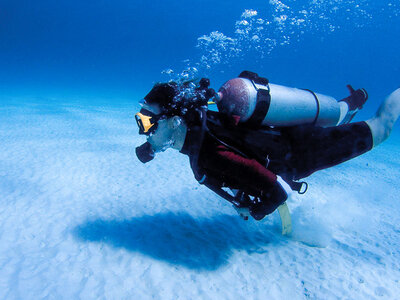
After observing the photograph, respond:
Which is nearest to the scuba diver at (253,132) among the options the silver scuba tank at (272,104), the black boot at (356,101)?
the silver scuba tank at (272,104)

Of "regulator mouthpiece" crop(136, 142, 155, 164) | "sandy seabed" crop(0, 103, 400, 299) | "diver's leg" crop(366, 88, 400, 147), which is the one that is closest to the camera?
"sandy seabed" crop(0, 103, 400, 299)

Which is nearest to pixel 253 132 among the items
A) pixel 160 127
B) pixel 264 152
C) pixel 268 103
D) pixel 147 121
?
pixel 264 152

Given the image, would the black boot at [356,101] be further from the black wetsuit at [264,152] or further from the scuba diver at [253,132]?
the black wetsuit at [264,152]

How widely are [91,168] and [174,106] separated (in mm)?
5373

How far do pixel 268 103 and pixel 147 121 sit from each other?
65.5 inches

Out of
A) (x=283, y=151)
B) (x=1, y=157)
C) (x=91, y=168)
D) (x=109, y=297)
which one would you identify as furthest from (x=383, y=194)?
(x=1, y=157)

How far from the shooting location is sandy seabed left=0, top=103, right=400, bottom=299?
3219 mm

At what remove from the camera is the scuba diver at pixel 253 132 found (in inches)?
118

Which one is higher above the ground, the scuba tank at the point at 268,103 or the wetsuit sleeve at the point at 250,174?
the scuba tank at the point at 268,103

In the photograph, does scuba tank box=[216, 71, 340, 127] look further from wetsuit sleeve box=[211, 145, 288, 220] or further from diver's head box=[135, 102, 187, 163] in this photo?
diver's head box=[135, 102, 187, 163]

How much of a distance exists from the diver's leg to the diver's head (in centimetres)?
307

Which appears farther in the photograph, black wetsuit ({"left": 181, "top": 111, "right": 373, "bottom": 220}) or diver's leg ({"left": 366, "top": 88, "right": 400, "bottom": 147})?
diver's leg ({"left": 366, "top": 88, "right": 400, "bottom": 147})

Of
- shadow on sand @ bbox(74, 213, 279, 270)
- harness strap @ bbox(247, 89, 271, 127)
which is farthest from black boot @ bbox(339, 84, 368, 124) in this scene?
shadow on sand @ bbox(74, 213, 279, 270)

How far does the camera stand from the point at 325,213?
5672mm
